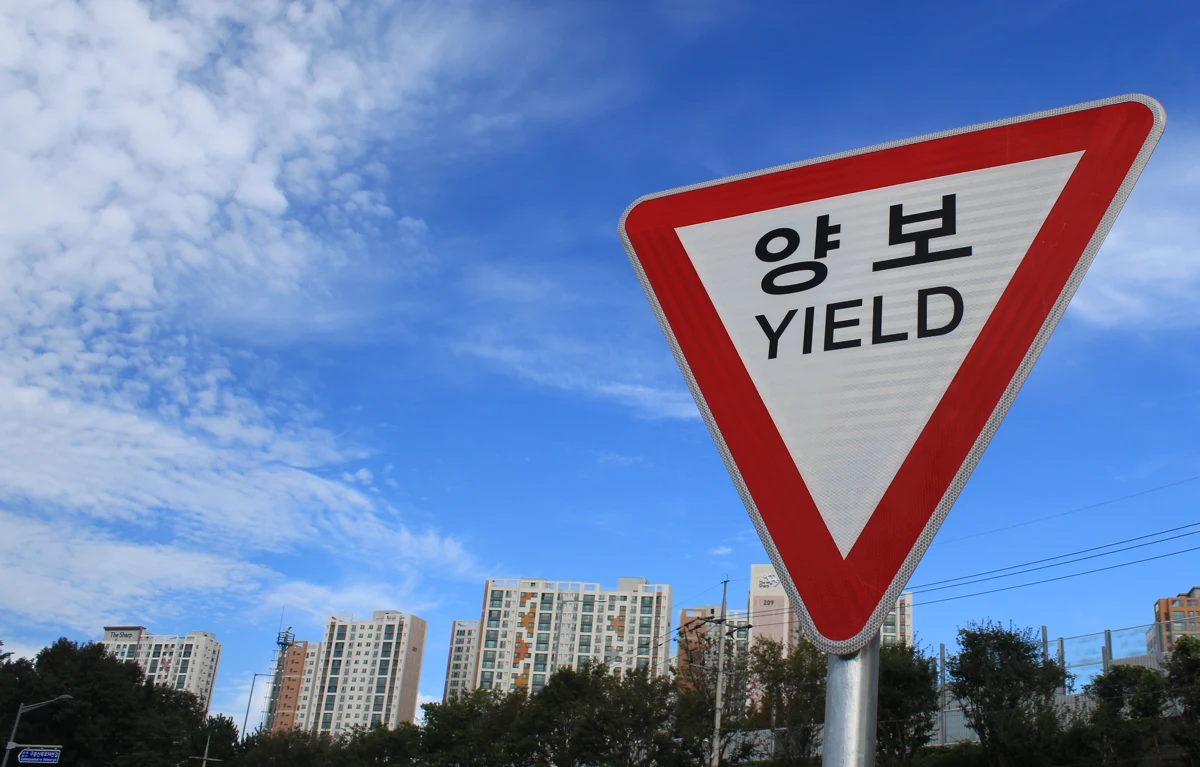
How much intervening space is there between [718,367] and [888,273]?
37 centimetres

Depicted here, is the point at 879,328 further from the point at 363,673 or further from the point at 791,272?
the point at 363,673

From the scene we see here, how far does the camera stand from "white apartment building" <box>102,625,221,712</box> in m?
139

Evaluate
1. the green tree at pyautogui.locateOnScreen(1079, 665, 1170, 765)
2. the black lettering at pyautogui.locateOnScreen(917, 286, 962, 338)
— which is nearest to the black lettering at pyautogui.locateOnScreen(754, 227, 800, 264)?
the black lettering at pyautogui.locateOnScreen(917, 286, 962, 338)

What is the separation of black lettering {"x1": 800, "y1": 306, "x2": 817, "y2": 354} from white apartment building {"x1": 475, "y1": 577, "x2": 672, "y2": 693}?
9747 cm

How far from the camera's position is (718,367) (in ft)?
6.43

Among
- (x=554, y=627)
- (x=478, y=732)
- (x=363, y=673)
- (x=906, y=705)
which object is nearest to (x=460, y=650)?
(x=363, y=673)

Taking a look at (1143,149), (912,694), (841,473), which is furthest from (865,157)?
(912,694)

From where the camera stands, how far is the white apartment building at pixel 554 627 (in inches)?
3816

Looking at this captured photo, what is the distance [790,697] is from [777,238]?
33.0 metres

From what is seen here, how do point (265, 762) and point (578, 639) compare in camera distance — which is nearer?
point (265, 762)

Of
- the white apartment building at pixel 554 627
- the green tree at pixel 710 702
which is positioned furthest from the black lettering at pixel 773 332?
the white apartment building at pixel 554 627

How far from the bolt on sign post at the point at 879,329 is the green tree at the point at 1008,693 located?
25.7 meters

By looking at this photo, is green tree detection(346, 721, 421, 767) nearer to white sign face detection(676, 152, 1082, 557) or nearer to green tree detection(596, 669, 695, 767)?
green tree detection(596, 669, 695, 767)

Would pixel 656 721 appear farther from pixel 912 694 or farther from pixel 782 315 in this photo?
pixel 782 315
